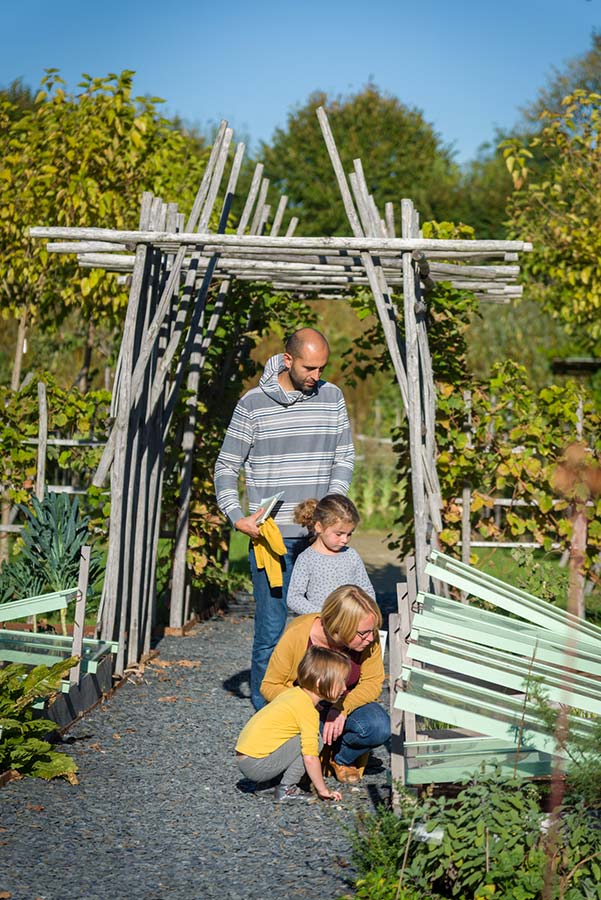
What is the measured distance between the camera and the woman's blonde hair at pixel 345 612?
4250mm

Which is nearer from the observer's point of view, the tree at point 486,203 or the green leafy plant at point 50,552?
the green leafy plant at point 50,552

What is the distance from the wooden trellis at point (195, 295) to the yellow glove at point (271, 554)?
0.65 m

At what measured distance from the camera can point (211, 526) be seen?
26.3 feet

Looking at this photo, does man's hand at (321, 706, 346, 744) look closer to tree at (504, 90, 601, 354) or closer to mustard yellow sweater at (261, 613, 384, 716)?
mustard yellow sweater at (261, 613, 384, 716)

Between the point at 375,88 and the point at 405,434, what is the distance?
26.5 meters

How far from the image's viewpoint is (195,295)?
7289 millimetres

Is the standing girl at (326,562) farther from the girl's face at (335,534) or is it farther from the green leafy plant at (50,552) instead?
the green leafy plant at (50,552)

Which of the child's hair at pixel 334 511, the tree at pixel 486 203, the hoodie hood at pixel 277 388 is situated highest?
the tree at pixel 486 203

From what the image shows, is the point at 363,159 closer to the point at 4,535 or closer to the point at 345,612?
the point at 4,535

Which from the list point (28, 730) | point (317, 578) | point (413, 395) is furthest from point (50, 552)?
point (317, 578)

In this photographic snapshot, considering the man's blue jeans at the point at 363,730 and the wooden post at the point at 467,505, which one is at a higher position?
the wooden post at the point at 467,505

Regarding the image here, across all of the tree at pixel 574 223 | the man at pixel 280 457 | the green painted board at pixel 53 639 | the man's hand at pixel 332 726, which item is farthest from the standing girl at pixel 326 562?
the tree at pixel 574 223

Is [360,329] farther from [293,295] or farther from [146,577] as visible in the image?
[146,577]

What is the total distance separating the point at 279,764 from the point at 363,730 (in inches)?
14.5
